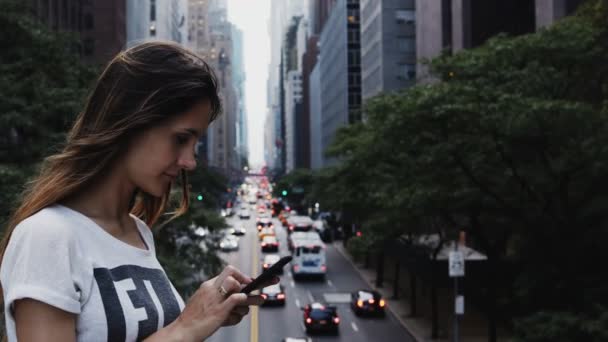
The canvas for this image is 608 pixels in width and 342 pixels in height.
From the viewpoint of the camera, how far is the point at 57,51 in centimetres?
2411

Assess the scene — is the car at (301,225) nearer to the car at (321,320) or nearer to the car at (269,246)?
the car at (269,246)

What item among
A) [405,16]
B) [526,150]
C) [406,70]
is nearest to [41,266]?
[526,150]

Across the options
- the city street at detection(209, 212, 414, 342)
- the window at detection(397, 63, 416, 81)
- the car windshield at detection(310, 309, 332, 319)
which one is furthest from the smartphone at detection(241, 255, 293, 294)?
the window at detection(397, 63, 416, 81)

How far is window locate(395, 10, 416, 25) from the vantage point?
7838 cm

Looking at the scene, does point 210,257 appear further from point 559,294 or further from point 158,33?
point 158,33

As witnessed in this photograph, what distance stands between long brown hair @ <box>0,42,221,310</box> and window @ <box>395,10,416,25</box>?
78084 millimetres

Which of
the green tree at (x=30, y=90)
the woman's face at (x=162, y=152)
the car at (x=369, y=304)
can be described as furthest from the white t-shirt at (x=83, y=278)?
the car at (x=369, y=304)

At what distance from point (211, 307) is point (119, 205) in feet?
1.77

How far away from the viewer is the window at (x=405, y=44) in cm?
7862

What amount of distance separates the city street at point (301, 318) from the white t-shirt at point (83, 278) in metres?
27.0

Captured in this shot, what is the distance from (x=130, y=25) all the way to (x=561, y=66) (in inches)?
2645

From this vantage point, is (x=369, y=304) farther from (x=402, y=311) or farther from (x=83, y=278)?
(x=83, y=278)

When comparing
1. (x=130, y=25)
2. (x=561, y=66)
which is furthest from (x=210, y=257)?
(x=130, y=25)

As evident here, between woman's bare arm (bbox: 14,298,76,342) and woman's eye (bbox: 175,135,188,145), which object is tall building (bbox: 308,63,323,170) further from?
woman's bare arm (bbox: 14,298,76,342)
